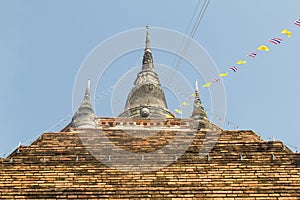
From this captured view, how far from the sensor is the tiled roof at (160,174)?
9.27m

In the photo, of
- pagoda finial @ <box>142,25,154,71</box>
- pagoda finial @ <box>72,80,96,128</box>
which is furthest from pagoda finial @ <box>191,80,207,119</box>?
pagoda finial @ <box>142,25,154,71</box>

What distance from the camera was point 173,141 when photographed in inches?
470

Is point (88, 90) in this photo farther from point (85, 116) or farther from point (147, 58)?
point (147, 58)

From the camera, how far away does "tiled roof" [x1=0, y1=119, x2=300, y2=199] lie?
9.27 meters

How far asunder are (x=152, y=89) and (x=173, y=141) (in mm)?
13612

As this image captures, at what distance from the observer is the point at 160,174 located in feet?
32.9

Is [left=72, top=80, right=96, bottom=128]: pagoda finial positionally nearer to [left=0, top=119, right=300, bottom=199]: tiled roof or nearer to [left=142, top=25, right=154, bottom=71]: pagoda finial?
[left=0, top=119, right=300, bottom=199]: tiled roof

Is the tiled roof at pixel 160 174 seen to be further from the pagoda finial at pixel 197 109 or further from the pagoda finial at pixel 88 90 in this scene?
the pagoda finial at pixel 88 90

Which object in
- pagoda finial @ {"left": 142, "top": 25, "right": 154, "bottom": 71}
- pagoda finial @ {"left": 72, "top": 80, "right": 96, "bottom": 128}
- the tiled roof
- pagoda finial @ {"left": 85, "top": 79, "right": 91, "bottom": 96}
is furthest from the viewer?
pagoda finial @ {"left": 142, "top": 25, "right": 154, "bottom": 71}

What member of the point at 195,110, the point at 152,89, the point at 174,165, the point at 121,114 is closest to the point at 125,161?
the point at 174,165

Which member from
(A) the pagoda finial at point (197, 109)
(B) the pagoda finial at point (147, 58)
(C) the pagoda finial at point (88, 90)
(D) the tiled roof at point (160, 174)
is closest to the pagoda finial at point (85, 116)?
(C) the pagoda finial at point (88, 90)

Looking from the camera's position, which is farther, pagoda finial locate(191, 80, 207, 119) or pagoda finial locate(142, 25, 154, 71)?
pagoda finial locate(142, 25, 154, 71)

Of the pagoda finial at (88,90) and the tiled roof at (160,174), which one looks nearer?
the tiled roof at (160,174)

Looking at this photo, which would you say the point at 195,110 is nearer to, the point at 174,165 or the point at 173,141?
the point at 173,141
